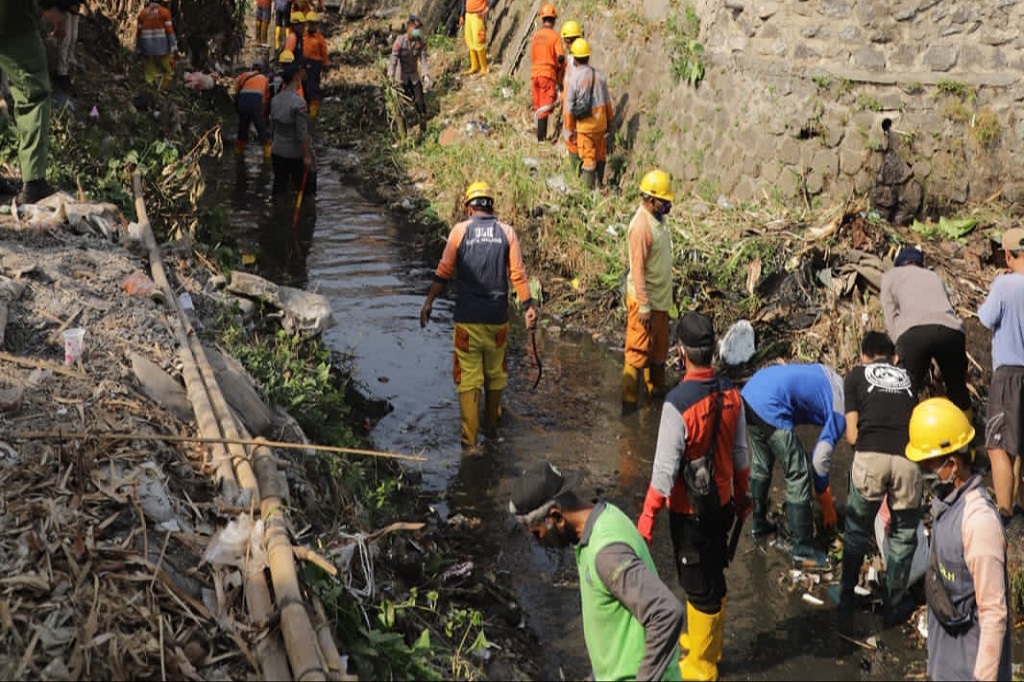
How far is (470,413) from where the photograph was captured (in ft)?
28.0

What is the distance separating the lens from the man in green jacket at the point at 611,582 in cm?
403

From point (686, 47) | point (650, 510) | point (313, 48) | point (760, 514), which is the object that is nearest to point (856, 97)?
point (686, 47)

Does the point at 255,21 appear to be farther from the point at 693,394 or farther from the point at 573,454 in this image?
the point at 693,394

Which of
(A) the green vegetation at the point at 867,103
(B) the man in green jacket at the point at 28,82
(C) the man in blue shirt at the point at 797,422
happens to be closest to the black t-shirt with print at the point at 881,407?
(C) the man in blue shirt at the point at 797,422

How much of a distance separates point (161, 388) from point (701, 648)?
322 centimetres

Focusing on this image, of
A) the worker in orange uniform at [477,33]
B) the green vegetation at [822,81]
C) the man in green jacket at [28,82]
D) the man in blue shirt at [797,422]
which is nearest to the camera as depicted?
the man in blue shirt at [797,422]

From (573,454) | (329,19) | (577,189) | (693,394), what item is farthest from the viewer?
(329,19)

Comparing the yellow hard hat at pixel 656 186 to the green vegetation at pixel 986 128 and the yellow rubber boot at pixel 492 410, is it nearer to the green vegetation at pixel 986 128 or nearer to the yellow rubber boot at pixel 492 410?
the yellow rubber boot at pixel 492 410

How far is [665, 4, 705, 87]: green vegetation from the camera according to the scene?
12.4 m

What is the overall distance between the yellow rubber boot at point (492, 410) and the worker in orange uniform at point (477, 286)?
0.22 metres

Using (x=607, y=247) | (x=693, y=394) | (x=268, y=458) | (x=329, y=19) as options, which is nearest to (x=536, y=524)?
(x=693, y=394)

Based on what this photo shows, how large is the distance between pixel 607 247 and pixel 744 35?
254 centimetres

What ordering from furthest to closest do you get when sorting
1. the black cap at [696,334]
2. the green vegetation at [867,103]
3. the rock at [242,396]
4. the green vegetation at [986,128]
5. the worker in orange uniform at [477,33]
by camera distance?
1. the worker in orange uniform at [477,33]
2. the green vegetation at [867,103]
3. the green vegetation at [986,128]
4. the rock at [242,396]
5. the black cap at [696,334]

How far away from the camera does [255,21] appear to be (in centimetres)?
2608
